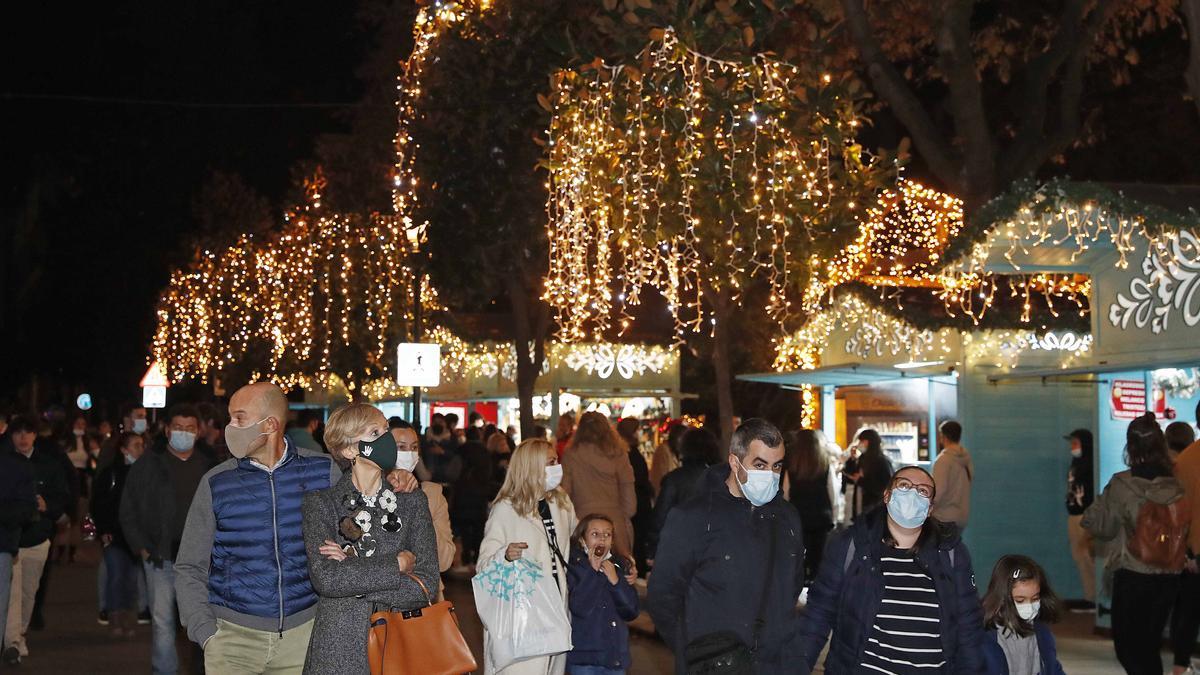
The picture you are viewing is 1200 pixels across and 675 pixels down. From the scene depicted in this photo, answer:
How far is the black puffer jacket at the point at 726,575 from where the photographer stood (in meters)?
6.16

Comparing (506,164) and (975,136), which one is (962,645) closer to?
(975,136)

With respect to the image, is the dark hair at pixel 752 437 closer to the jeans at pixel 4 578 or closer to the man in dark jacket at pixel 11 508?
the man in dark jacket at pixel 11 508

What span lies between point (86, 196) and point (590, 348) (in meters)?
17.2

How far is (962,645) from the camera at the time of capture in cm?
620

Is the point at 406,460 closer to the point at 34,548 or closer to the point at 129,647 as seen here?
the point at 34,548

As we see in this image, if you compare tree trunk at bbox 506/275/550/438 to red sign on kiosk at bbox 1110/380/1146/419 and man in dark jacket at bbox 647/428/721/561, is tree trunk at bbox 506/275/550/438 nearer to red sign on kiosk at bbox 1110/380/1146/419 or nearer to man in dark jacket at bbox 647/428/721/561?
red sign on kiosk at bbox 1110/380/1146/419

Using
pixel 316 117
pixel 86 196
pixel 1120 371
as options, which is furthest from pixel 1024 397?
pixel 316 117

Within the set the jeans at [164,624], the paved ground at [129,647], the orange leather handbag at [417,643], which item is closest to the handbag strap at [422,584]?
the orange leather handbag at [417,643]

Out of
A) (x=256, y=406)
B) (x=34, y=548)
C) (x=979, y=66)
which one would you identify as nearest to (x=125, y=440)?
(x=34, y=548)

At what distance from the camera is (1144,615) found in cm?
1035

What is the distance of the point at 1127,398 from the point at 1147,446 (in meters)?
5.07

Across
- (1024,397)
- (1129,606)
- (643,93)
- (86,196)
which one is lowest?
(1129,606)

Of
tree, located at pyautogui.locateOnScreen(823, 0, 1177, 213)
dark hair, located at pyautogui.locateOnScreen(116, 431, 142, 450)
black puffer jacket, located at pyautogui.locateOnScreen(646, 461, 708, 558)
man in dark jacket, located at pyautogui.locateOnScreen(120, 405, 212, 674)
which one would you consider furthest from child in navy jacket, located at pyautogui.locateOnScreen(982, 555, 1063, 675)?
tree, located at pyautogui.locateOnScreen(823, 0, 1177, 213)

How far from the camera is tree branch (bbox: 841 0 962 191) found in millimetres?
18688
